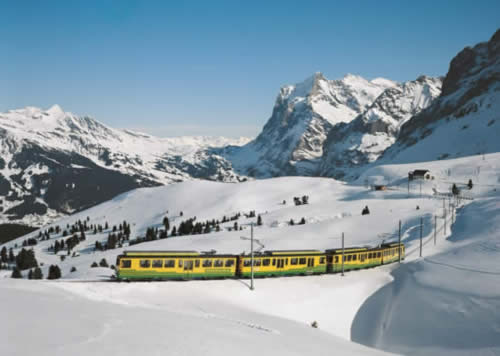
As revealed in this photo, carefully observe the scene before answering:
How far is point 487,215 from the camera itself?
276 ft

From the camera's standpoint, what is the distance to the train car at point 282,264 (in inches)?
1988

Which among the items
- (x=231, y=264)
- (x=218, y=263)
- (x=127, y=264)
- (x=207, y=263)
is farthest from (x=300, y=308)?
(x=127, y=264)

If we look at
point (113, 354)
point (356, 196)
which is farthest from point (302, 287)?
point (356, 196)

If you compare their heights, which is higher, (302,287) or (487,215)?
(487,215)

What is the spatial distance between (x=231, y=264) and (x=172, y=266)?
7111mm

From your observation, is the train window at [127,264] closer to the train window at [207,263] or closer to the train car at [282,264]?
the train window at [207,263]

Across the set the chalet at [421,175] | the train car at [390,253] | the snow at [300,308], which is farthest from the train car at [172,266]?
the chalet at [421,175]

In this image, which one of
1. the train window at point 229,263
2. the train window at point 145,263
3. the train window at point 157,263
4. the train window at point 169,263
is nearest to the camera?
the train window at point 145,263

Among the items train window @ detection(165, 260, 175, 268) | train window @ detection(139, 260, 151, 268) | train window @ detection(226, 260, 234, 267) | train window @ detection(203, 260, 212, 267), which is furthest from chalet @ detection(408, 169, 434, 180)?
train window @ detection(139, 260, 151, 268)

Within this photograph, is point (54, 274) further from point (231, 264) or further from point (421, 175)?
point (421, 175)

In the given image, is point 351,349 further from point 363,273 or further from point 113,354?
point 363,273

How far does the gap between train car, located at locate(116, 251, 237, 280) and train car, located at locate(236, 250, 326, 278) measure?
158cm

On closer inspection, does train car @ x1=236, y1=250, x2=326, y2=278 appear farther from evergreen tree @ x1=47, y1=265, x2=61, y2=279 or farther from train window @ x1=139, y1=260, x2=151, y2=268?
evergreen tree @ x1=47, y1=265, x2=61, y2=279

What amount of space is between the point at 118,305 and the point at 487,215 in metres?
75.4
